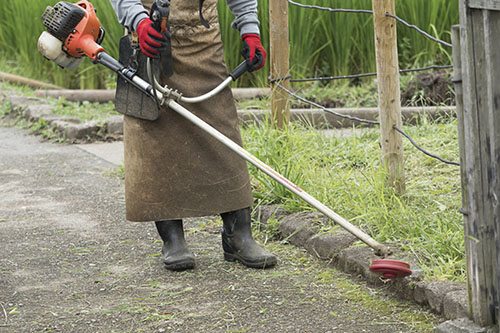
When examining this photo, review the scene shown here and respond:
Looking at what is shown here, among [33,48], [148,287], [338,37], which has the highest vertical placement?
[33,48]

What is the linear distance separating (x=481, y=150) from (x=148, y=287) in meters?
1.36

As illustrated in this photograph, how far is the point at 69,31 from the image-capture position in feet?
9.49

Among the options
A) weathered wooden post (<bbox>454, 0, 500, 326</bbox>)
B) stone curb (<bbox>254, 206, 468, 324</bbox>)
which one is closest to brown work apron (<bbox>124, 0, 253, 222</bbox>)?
stone curb (<bbox>254, 206, 468, 324</bbox>)

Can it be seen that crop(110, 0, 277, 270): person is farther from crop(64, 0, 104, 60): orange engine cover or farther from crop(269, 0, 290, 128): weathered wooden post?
crop(269, 0, 290, 128): weathered wooden post

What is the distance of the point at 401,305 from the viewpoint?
2.54 meters

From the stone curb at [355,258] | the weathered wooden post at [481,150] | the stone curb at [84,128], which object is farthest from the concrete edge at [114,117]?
the weathered wooden post at [481,150]

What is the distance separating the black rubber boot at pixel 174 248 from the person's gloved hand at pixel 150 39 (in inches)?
29.5

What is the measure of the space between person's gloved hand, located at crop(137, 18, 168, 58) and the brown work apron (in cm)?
23

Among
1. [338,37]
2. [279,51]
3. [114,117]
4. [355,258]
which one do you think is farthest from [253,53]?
[338,37]

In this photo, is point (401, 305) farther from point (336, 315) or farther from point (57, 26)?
point (57, 26)

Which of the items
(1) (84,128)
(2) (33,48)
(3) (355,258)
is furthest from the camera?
(2) (33,48)

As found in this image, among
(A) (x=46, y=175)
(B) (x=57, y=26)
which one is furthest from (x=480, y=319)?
(A) (x=46, y=175)

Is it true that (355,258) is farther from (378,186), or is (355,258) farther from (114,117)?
(114,117)

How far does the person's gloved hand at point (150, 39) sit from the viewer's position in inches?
104
